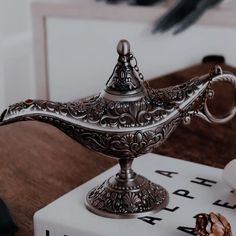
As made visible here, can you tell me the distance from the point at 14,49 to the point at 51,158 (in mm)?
988

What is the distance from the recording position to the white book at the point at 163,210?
0.64 metres

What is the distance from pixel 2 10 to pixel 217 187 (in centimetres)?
123

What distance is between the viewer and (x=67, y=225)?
2.12ft

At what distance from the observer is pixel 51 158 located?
938 mm

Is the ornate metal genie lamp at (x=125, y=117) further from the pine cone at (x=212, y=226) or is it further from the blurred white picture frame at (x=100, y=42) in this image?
the blurred white picture frame at (x=100, y=42)

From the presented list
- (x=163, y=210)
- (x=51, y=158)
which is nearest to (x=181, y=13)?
(x=51, y=158)

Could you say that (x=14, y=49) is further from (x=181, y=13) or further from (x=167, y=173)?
(x=167, y=173)

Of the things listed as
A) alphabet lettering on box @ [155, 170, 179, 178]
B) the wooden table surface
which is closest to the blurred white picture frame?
the wooden table surface

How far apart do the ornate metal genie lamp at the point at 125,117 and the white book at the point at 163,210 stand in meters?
0.01

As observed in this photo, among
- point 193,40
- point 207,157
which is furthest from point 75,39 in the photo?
point 207,157

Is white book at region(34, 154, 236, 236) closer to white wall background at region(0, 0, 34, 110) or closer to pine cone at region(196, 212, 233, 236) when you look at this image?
pine cone at region(196, 212, 233, 236)

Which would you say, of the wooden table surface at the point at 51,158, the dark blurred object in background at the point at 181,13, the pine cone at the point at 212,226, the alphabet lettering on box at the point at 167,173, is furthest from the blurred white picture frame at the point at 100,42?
the pine cone at the point at 212,226

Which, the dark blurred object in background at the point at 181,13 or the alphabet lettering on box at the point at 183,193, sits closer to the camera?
the alphabet lettering on box at the point at 183,193

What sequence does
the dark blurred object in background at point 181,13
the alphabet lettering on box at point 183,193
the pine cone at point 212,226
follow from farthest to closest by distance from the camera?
1. the dark blurred object in background at point 181,13
2. the alphabet lettering on box at point 183,193
3. the pine cone at point 212,226
